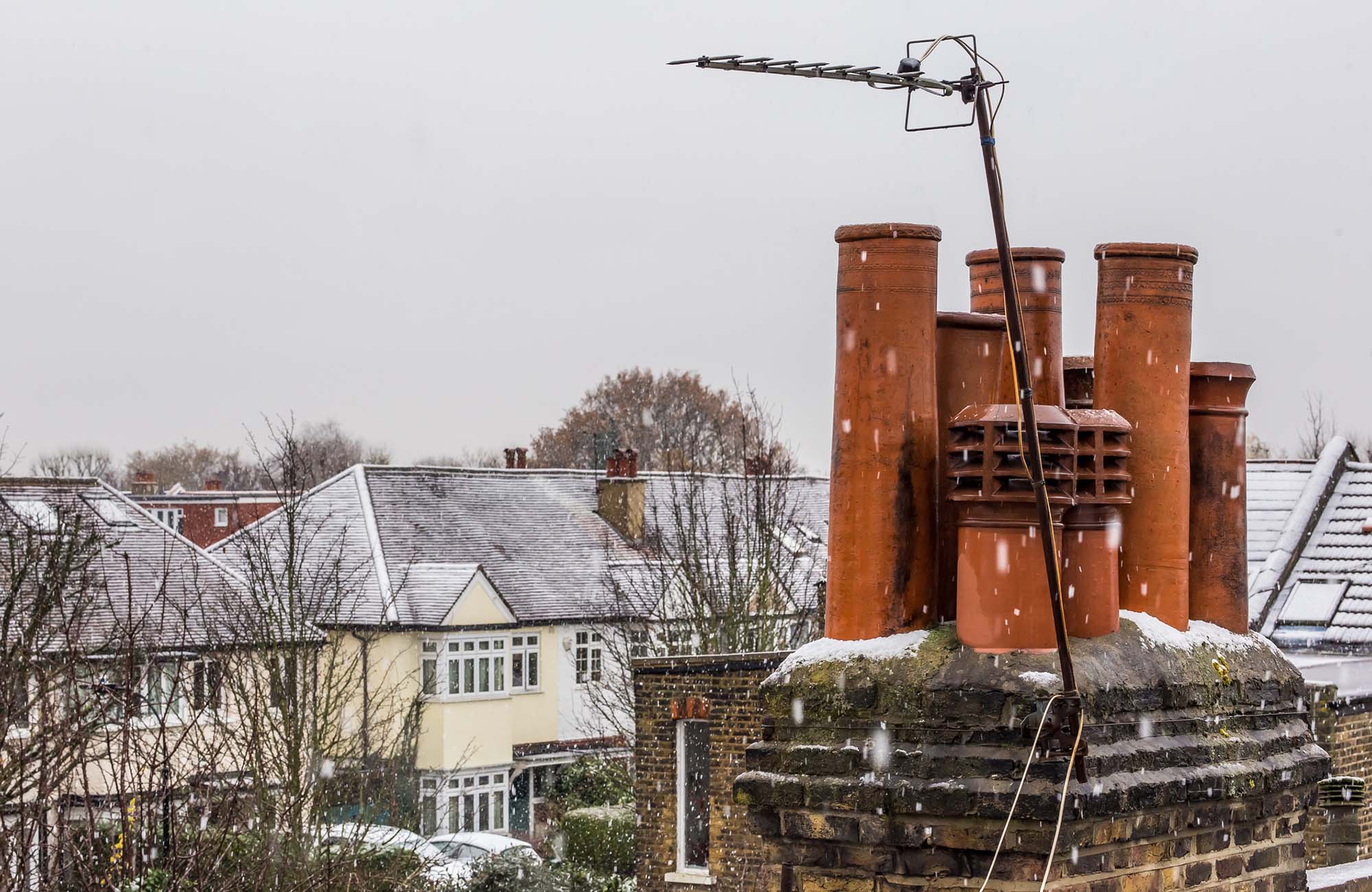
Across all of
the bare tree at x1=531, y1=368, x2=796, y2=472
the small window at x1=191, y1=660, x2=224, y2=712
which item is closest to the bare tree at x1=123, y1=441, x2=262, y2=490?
the bare tree at x1=531, y1=368, x2=796, y2=472

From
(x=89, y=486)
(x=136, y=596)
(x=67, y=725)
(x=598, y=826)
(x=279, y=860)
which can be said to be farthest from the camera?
(x=89, y=486)

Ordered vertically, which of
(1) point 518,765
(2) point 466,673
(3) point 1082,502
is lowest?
(1) point 518,765

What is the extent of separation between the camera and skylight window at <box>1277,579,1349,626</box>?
16922mm

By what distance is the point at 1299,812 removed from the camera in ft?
16.0

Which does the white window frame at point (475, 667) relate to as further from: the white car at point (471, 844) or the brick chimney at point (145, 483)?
the brick chimney at point (145, 483)

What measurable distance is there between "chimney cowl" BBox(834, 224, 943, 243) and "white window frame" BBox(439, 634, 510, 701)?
3251 centimetres

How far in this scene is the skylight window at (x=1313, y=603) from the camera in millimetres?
16922

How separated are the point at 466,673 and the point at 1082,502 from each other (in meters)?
33.7

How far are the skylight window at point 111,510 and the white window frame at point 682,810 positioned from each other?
60.1 feet

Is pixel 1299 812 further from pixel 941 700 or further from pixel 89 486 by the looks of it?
pixel 89 486

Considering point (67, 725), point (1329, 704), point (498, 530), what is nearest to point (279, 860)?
point (67, 725)

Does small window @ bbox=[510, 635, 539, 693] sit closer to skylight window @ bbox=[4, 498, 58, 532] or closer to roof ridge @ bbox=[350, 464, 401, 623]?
roof ridge @ bbox=[350, 464, 401, 623]

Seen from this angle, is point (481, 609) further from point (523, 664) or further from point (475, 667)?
point (523, 664)

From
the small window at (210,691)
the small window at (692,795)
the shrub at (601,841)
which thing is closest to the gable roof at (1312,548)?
the small window at (692,795)
